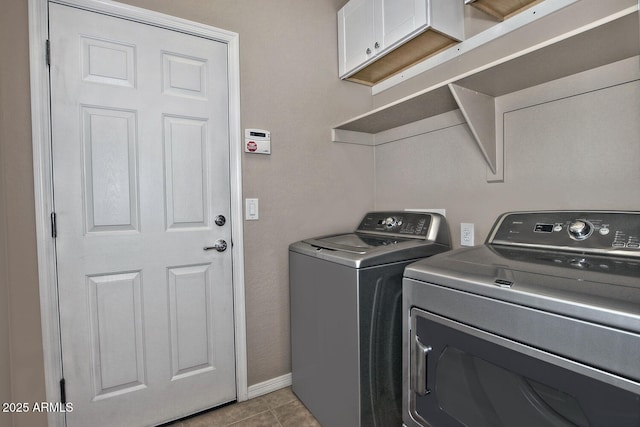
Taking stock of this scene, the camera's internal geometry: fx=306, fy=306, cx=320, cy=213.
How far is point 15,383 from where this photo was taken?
1.34 m

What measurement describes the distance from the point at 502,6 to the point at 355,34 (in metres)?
0.88

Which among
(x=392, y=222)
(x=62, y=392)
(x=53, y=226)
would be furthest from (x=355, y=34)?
(x=62, y=392)

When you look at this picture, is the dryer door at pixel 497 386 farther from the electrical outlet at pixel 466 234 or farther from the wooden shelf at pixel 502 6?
the wooden shelf at pixel 502 6

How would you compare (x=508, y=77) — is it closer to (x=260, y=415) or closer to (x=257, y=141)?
(x=257, y=141)

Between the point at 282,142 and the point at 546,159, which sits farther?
the point at 282,142

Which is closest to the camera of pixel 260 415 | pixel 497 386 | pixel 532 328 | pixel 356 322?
pixel 532 328

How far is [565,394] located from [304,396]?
1361 mm

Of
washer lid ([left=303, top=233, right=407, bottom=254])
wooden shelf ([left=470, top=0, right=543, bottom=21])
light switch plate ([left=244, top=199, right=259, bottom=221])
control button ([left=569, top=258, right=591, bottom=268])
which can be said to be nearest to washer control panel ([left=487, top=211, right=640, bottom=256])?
control button ([left=569, top=258, right=591, bottom=268])

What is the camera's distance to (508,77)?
132cm

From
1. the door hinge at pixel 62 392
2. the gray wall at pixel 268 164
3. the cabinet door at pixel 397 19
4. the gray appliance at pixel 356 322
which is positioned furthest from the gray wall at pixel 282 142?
the door hinge at pixel 62 392

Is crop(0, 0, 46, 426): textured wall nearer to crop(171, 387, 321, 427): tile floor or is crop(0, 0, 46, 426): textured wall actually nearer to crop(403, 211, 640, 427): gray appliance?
crop(171, 387, 321, 427): tile floor

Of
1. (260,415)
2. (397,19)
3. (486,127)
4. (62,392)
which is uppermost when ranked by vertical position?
(397,19)

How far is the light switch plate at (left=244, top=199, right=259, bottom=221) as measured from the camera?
183 cm

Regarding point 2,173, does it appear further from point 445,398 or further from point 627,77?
point 627,77
